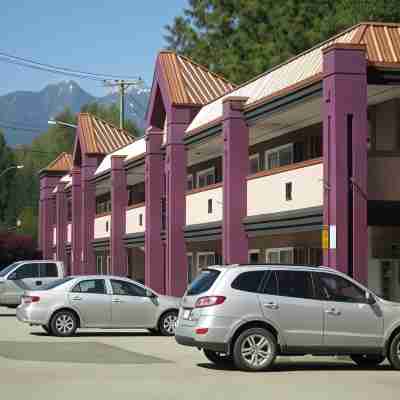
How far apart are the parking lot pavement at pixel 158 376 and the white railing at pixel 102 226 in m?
27.1

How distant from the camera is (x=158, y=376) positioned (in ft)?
54.7

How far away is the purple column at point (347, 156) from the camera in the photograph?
2383cm

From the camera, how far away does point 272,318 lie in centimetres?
1781

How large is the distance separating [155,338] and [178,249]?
490 inches

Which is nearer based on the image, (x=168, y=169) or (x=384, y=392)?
(x=384, y=392)

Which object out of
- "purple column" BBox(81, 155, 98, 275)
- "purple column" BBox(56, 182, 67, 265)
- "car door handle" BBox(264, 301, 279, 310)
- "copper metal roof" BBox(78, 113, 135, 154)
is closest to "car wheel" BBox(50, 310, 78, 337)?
"car door handle" BBox(264, 301, 279, 310)

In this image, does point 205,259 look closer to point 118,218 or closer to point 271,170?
point 118,218

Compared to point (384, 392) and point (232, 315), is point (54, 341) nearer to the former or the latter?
point (232, 315)

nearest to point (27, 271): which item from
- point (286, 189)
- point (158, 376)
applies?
point (286, 189)

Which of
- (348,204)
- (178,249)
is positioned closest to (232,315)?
(348,204)

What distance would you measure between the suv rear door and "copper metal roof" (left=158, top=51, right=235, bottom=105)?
833 inches

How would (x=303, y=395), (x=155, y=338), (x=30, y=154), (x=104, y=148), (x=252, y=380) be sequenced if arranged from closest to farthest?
1. (x=303, y=395)
2. (x=252, y=380)
3. (x=155, y=338)
4. (x=104, y=148)
5. (x=30, y=154)

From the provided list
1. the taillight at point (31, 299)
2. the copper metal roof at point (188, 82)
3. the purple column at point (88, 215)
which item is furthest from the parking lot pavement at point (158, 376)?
the purple column at point (88, 215)

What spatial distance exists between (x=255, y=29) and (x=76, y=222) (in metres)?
18.4
